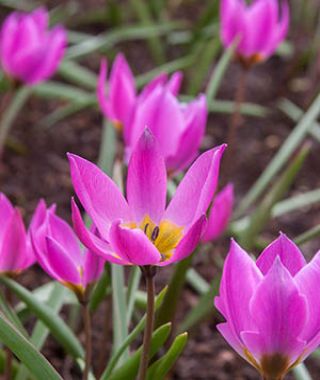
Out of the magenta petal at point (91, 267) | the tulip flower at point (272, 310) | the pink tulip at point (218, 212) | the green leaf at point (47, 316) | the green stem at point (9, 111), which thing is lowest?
the green stem at point (9, 111)

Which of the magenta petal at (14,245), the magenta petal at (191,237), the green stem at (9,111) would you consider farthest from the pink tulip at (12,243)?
the green stem at (9,111)

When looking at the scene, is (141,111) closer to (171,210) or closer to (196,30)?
(171,210)

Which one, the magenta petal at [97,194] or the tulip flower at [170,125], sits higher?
the magenta petal at [97,194]

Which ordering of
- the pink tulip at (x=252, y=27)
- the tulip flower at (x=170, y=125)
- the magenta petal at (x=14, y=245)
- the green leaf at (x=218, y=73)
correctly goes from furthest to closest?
1. the pink tulip at (x=252, y=27)
2. the green leaf at (x=218, y=73)
3. the tulip flower at (x=170, y=125)
4. the magenta petal at (x=14, y=245)

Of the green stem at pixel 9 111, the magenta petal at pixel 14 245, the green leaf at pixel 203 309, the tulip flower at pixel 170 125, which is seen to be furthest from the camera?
the green stem at pixel 9 111

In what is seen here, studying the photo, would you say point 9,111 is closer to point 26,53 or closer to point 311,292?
point 26,53

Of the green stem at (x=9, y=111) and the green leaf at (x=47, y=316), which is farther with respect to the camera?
the green stem at (x=9, y=111)

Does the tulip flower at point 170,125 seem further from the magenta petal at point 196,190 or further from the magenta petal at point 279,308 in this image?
the magenta petal at point 279,308

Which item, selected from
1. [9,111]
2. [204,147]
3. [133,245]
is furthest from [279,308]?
[204,147]
